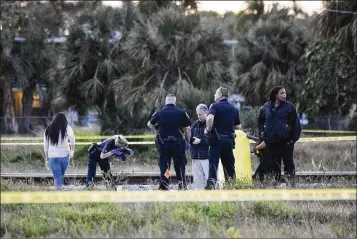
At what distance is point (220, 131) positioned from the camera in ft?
35.6

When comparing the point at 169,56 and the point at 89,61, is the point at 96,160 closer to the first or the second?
the point at 169,56

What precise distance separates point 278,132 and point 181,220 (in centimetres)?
364

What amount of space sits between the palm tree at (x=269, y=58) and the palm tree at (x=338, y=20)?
268 inches

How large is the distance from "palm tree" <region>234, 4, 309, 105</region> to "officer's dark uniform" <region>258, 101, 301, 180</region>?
17743mm

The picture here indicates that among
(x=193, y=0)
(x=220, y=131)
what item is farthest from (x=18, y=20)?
(x=220, y=131)

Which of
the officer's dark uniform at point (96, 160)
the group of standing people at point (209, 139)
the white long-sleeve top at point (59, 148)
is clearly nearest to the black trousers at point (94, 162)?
the officer's dark uniform at point (96, 160)

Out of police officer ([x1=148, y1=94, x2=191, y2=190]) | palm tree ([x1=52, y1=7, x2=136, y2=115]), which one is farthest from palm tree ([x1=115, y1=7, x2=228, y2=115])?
police officer ([x1=148, y1=94, x2=191, y2=190])

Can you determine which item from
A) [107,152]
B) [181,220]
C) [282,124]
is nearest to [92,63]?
[107,152]

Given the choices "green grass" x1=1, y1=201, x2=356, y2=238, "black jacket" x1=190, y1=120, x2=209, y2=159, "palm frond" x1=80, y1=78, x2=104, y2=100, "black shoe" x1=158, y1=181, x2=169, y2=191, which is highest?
"palm frond" x1=80, y1=78, x2=104, y2=100

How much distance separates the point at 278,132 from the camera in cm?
1093

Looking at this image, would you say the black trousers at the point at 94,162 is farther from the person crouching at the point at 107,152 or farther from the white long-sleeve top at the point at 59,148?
the white long-sleeve top at the point at 59,148

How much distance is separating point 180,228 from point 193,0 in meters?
22.7

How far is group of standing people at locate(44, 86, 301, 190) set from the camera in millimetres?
10875

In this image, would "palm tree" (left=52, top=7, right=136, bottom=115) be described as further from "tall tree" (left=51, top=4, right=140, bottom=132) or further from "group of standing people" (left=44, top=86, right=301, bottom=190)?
"group of standing people" (left=44, top=86, right=301, bottom=190)
